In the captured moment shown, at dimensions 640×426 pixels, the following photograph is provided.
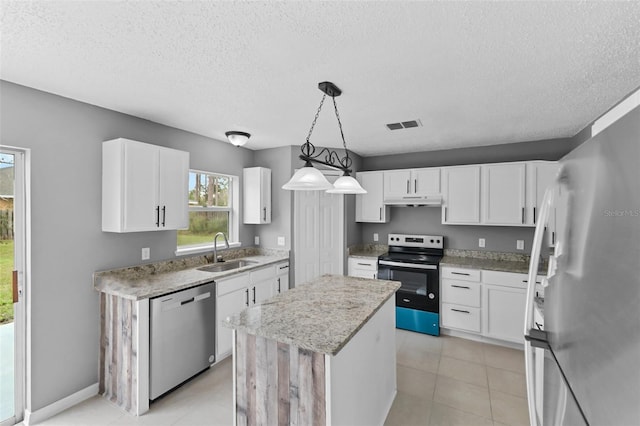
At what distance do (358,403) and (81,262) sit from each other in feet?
8.06

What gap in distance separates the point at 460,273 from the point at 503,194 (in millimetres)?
1128

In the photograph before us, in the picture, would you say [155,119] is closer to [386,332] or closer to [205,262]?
[205,262]

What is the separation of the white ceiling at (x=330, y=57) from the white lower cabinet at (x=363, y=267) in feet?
6.78

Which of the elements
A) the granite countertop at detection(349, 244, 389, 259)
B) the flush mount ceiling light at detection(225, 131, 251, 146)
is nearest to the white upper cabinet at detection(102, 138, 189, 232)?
the flush mount ceiling light at detection(225, 131, 251, 146)

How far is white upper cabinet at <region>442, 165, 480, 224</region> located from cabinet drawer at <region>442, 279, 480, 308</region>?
813 mm

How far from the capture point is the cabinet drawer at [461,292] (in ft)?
11.7

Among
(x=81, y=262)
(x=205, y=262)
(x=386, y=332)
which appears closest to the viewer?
(x=386, y=332)

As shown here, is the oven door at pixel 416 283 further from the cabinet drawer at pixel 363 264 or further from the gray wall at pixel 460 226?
the gray wall at pixel 460 226

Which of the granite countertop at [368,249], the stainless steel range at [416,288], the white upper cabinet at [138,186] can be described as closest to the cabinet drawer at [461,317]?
the stainless steel range at [416,288]

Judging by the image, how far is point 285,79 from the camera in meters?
2.08

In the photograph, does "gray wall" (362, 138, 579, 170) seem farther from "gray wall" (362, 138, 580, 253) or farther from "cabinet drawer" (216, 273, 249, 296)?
"cabinet drawer" (216, 273, 249, 296)

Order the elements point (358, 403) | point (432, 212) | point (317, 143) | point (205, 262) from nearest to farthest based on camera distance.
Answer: point (358, 403) < point (205, 262) < point (317, 143) < point (432, 212)

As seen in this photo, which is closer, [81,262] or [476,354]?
[81,262]

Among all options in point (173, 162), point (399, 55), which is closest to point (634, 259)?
point (399, 55)
